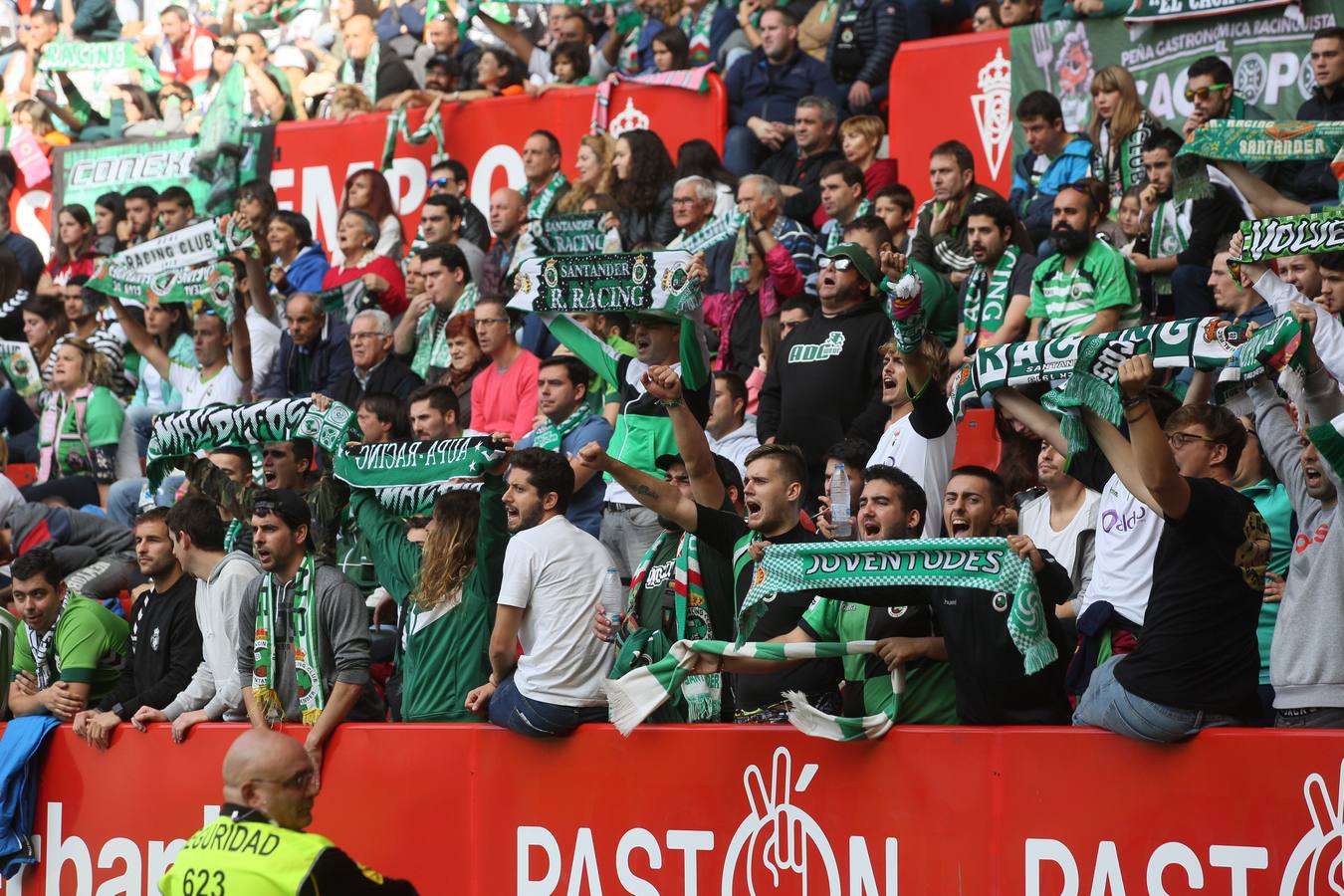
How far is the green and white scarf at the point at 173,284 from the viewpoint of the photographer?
42.1ft

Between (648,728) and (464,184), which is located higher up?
(464,184)

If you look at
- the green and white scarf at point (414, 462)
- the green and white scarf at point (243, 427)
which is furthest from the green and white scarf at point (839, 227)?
the green and white scarf at point (414, 462)

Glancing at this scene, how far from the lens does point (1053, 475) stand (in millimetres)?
8047

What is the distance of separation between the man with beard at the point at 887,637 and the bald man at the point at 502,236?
638cm

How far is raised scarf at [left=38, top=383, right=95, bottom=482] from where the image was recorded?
544 inches

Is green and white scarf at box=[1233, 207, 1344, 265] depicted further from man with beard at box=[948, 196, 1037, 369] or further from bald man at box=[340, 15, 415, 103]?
bald man at box=[340, 15, 415, 103]

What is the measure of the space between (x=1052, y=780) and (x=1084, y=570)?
1608 mm

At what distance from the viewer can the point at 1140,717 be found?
246 inches

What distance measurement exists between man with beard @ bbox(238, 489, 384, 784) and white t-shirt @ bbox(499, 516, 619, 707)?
3.51 feet

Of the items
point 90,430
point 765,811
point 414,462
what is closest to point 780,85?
point 90,430

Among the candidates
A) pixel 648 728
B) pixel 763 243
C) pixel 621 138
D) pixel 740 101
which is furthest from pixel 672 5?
pixel 648 728

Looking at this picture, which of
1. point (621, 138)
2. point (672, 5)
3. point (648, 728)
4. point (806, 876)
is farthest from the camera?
point (672, 5)

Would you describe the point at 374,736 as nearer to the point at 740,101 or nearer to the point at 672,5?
the point at 740,101

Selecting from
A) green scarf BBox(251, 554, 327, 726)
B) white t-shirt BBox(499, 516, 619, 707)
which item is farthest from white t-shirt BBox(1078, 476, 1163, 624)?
green scarf BBox(251, 554, 327, 726)
